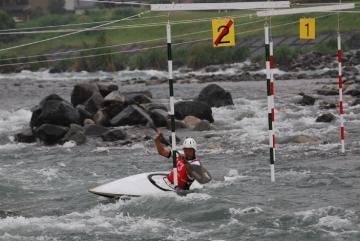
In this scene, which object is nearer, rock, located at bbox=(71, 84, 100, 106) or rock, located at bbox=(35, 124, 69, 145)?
rock, located at bbox=(35, 124, 69, 145)

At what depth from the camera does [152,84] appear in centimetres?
3991

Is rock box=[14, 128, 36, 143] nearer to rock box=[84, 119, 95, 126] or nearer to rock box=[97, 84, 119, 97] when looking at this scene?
rock box=[84, 119, 95, 126]

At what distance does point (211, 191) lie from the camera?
42.8 ft

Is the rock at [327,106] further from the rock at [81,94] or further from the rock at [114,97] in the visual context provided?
the rock at [81,94]

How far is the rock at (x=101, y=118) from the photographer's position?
22047mm

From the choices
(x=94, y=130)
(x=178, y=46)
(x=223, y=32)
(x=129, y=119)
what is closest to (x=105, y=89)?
(x=129, y=119)

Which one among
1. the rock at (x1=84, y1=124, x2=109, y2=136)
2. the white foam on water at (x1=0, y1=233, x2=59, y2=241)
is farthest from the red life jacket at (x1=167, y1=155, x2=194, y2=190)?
the rock at (x1=84, y1=124, x2=109, y2=136)

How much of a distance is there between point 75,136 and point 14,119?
659cm

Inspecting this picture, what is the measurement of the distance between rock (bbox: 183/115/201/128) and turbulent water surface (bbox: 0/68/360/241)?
2.53 ft

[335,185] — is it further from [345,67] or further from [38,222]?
[345,67]

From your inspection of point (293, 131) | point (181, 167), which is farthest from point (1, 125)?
point (181, 167)

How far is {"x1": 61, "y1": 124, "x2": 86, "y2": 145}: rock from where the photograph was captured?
19.6 m

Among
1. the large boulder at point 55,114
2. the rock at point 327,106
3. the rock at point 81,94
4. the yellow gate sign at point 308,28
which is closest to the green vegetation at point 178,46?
the rock at point 327,106

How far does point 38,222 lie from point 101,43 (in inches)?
2000
